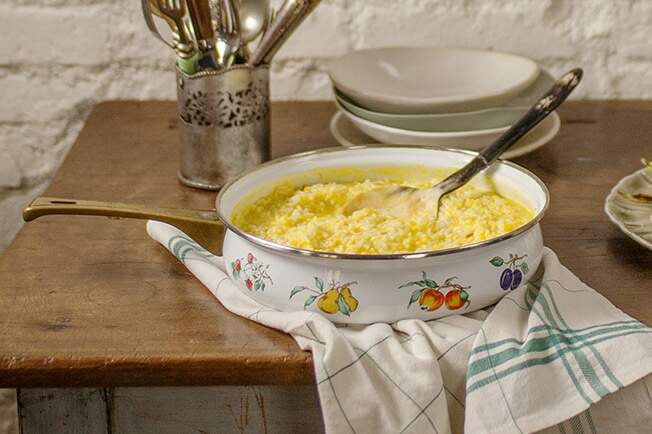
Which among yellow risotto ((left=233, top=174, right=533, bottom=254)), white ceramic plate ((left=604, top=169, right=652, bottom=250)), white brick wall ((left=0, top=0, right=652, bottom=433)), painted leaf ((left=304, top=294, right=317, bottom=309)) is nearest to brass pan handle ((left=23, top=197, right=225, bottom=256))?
yellow risotto ((left=233, top=174, right=533, bottom=254))

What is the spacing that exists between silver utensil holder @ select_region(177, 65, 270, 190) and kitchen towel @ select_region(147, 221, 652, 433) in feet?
1.01

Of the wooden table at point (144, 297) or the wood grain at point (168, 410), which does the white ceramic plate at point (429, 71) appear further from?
the wood grain at point (168, 410)

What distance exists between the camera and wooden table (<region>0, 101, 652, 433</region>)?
735 millimetres

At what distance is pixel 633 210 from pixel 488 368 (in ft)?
0.98

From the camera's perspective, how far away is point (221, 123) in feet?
3.43

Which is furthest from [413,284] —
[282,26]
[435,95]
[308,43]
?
[308,43]

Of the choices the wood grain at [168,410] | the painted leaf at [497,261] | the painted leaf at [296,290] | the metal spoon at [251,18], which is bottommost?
the wood grain at [168,410]

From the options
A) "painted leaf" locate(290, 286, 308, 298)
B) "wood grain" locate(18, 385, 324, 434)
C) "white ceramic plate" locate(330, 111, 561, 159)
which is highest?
"painted leaf" locate(290, 286, 308, 298)

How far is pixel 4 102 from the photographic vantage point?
1448 millimetres

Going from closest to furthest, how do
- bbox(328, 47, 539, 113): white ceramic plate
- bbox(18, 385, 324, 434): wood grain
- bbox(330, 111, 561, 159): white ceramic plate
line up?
bbox(18, 385, 324, 434): wood grain
bbox(330, 111, 561, 159): white ceramic plate
bbox(328, 47, 539, 113): white ceramic plate

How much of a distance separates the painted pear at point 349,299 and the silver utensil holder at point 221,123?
36 centimetres

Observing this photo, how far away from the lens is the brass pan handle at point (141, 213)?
2.76 ft

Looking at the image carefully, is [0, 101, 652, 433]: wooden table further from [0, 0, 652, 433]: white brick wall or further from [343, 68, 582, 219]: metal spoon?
[0, 0, 652, 433]: white brick wall

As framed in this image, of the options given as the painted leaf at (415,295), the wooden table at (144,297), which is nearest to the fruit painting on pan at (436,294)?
the painted leaf at (415,295)
